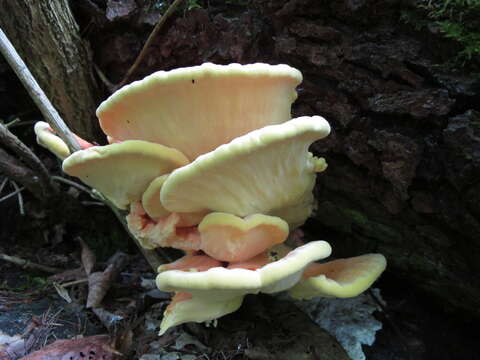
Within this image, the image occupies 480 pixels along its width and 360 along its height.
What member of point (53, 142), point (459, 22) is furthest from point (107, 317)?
point (459, 22)

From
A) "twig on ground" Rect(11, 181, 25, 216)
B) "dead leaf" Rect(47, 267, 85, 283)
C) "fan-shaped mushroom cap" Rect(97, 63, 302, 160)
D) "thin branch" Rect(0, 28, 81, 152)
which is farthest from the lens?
"twig on ground" Rect(11, 181, 25, 216)

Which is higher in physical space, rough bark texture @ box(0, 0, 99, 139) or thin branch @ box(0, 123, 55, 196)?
rough bark texture @ box(0, 0, 99, 139)

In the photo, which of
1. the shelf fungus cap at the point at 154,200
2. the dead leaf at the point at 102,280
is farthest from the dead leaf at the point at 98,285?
the shelf fungus cap at the point at 154,200

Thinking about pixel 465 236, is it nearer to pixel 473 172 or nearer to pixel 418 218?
pixel 418 218

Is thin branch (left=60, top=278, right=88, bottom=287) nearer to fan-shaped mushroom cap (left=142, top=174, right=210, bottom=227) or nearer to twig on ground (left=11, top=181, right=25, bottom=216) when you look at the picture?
twig on ground (left=11, top=181, right=25, bottom=216)

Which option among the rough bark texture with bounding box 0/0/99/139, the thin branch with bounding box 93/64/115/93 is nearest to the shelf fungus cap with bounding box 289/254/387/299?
the thin branch with bounding box 93/64/115/93

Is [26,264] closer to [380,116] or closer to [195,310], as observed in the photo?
[195,310]

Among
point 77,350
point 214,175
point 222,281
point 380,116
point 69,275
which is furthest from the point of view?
point 69,275
